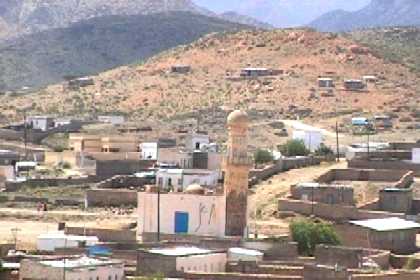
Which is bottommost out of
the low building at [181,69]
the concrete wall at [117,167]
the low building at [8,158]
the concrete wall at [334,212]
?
the concrete wall at [334,212]

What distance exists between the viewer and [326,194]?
161 feet

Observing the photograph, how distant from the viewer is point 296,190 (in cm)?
4947

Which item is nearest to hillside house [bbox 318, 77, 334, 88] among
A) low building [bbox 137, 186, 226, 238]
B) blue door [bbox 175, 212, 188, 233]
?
low building [bbox 137, 186, 226, 238]

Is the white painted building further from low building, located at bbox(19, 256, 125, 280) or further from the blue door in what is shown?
low building, located at bbox(19, 256, 125, 280)

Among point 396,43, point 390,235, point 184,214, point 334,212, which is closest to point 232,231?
point 184,214

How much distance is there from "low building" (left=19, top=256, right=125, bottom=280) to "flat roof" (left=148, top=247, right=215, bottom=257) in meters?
2.17

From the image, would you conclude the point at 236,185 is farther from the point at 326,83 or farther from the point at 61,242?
the point at 326,83

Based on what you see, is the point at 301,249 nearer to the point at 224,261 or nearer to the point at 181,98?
the point at 224,261

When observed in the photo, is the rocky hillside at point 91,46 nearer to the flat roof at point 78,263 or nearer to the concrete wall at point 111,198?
the concrete wall at point 111,198

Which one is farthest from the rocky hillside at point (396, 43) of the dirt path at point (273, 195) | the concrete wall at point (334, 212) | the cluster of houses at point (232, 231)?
the concrete wall at point (334, 212)

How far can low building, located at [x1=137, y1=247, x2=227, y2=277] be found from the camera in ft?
114

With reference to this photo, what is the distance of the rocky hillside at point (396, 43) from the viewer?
104562 millimetres

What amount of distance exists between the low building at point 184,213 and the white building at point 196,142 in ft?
68.7

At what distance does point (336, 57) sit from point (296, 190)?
53.0 metres
